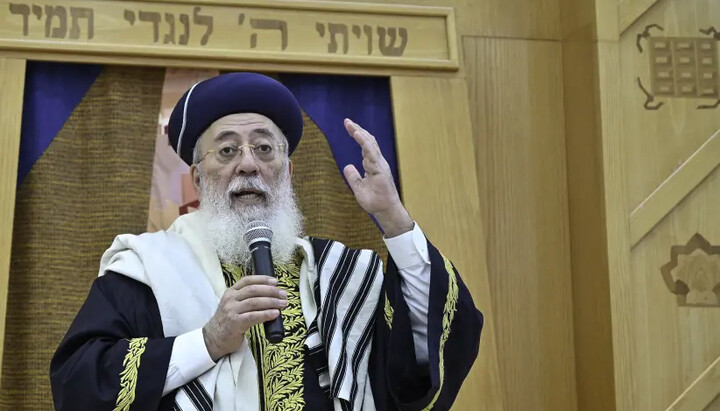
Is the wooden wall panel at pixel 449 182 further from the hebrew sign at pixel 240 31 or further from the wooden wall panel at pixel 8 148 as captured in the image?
the wooden wall panel at pixel 8 148

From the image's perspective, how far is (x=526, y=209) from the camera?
4.26 meters

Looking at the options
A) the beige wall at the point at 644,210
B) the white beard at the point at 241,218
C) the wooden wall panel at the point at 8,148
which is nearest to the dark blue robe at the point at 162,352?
the white beard at the point at 241,218

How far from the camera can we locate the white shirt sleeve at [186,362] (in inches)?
110

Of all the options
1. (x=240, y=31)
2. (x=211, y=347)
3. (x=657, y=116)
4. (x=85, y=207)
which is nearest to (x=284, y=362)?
(x=211, y=347)

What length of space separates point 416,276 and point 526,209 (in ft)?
4.63

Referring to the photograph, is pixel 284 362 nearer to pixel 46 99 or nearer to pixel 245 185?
pixel 245 185

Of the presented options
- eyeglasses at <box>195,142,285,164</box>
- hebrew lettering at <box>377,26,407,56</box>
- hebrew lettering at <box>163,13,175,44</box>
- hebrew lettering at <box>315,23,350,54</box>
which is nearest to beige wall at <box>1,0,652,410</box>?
hebrew lettering at <box>377,26,407,56</box>

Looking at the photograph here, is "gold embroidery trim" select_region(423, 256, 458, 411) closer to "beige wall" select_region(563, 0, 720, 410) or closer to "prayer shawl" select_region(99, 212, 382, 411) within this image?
"prayer shawl" select_region(99, 212, 382, 411)

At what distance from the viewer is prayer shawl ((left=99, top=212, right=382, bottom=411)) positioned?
114 inches

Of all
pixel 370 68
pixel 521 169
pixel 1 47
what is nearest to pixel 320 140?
pixel 370 68

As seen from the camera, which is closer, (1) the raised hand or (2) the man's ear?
(1) the raised hand

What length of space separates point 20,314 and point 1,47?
0.89 metres

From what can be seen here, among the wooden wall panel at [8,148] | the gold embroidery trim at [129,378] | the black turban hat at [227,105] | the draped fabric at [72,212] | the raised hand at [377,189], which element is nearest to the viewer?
the gold embroidery trim at [129,378]

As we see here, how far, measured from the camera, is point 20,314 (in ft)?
12.2
